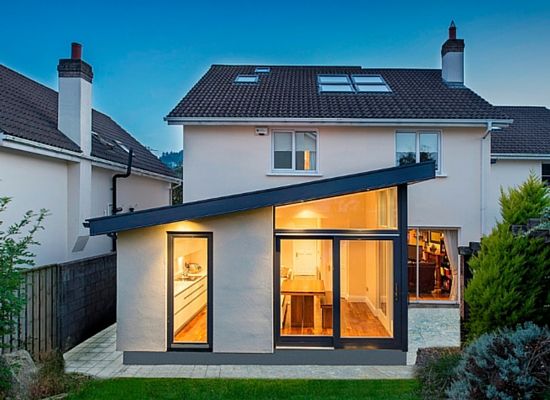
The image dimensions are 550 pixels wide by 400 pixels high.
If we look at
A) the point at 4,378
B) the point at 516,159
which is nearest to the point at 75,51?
the point at 4,378

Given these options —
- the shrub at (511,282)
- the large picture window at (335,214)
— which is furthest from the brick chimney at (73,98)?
the shrub at (511,282)

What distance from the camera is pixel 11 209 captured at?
1023 cm

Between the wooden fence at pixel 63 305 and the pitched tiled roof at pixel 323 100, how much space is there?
19.5 ft

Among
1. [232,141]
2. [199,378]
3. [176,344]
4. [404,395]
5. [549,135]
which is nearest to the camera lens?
[404,395]

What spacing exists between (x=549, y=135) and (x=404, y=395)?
55.5ft

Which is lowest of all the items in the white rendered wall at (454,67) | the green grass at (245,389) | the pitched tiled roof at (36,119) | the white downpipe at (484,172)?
the green grass at (245,389)

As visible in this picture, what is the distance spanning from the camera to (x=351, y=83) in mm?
16875

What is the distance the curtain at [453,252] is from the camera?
13.3 metres

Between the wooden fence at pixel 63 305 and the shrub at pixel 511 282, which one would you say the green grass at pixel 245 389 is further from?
the wooden fence at pixel 63 305

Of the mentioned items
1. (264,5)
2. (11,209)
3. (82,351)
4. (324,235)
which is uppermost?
(264,5)

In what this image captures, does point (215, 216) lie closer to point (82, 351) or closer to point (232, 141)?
point (232, 141)

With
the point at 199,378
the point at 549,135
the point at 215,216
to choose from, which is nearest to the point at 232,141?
the point at 215,216

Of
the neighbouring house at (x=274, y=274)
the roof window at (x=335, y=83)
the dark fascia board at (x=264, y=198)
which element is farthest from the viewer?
the roof window at (x=335, y=83)

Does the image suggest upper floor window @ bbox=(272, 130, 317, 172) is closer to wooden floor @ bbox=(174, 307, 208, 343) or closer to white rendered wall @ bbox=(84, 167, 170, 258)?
wooden floor @ bbox=(174, 307, 208, 343)
